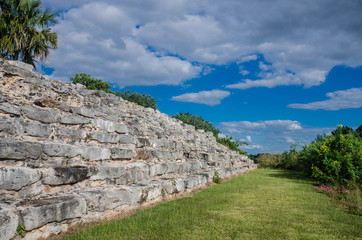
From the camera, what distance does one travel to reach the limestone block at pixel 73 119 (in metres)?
5.86

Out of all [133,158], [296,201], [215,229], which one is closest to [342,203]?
[296,201]

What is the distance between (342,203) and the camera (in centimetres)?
709

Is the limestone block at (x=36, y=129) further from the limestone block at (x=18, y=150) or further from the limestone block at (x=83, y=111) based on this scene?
the limestone block at (x=83, y=111)

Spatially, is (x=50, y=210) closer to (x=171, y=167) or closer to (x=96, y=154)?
(x=96, y=154)

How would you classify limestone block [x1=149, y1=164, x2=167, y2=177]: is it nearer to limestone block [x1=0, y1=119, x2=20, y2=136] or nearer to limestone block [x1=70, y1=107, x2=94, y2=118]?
limestone block [x1=70, y1=107, x2=94, y2=118]

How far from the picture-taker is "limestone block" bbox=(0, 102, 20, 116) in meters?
4.75

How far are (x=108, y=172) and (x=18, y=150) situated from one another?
2.03m

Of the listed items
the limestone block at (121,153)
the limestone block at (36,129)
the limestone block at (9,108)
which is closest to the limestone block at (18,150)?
the limestone block at (36,129)

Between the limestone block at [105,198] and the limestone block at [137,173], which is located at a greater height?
the limestone block at [137,173]

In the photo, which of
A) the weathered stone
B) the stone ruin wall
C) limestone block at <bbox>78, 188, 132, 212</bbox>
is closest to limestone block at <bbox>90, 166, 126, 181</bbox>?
the stone ruin wall

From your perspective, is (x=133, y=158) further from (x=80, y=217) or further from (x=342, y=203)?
(x=342, y=203)

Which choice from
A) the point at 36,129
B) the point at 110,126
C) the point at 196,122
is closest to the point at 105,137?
the point at 110,126

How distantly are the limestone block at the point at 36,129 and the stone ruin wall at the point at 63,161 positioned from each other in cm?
2

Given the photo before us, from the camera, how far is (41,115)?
5.34 m
